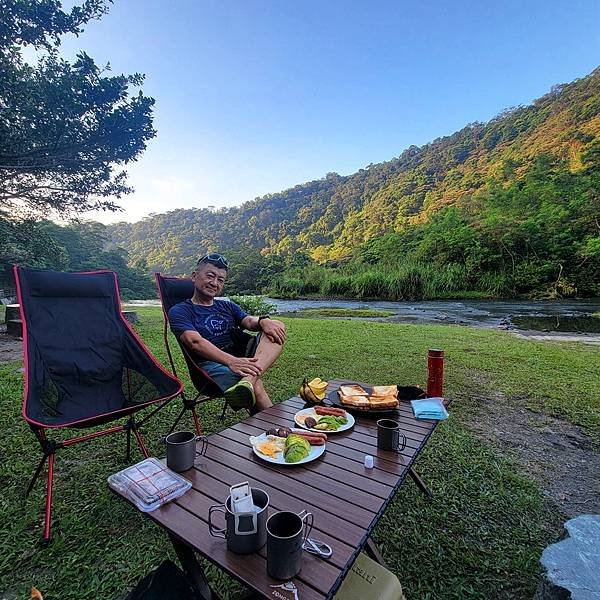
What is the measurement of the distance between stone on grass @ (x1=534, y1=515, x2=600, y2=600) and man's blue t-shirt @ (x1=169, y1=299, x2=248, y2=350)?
6.38 feet

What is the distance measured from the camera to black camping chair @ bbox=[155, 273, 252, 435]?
2.07m

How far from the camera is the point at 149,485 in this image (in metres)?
0.98

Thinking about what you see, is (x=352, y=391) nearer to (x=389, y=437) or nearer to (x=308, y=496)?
(x=389, y=437)

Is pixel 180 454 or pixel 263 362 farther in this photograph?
pixel 263 362

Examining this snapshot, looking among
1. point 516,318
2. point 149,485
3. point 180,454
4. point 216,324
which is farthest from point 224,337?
point 516,318

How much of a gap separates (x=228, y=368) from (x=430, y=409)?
1157mm

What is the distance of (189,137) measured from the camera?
15336 millimetres

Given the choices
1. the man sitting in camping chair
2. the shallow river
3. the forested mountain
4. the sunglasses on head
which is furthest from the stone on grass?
the forested mountain

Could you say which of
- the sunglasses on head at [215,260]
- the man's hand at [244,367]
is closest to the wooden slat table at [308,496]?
the man's hand at [244,367]

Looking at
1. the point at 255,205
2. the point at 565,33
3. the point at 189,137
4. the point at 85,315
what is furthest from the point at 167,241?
the point at 85,315

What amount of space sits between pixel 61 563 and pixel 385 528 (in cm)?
127

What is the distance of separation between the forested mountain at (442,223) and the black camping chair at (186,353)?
11.7 meters

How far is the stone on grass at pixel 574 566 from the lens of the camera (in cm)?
88

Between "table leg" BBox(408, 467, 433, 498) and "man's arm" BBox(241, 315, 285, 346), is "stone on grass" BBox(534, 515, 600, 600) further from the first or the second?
"man's arm" BBox(241, 315, 285, 346)
